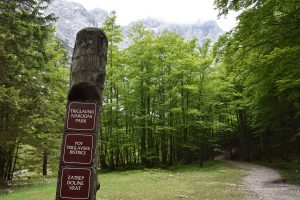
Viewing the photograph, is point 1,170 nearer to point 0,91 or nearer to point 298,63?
point 0,91

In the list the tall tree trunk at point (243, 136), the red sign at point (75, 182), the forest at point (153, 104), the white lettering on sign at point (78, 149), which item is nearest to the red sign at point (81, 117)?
the white lettering on sign at point (78, 149)

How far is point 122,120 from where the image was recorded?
29.3 metres

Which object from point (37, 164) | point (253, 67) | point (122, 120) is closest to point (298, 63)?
point (253, 67)

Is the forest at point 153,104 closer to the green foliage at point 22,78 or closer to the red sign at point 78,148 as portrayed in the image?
the green foliage at point 22,78

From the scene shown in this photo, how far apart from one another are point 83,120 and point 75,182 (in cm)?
67

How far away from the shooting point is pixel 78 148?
3297 mm

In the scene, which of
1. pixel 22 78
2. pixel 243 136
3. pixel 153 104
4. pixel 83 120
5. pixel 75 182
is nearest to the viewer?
pixel 75 182

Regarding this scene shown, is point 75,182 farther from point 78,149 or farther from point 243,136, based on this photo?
point 243,136

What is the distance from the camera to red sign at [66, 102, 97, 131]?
335 cm

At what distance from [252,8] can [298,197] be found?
7944mm

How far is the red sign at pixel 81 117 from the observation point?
3.35 m

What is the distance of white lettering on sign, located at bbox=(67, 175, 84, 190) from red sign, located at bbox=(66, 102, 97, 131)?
0.53 m

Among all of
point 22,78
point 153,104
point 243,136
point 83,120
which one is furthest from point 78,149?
point 243,136

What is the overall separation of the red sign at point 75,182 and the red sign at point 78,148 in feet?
0.33
